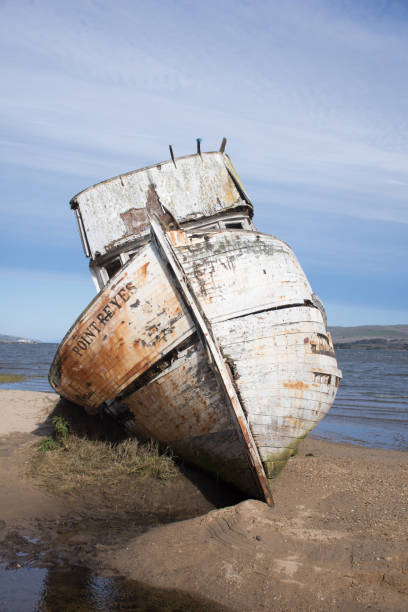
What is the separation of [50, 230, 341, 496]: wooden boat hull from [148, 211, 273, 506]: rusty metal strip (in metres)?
0.08

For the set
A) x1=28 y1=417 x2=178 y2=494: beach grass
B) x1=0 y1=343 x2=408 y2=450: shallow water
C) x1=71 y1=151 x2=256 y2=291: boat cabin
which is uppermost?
x1=71 y1=151 x2=256 y2=291: boat cabin

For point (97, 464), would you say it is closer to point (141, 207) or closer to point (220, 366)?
point (220, 366)

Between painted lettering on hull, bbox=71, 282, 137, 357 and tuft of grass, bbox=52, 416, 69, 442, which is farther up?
painted lettering on hull, bbox=71, 282, 137, 357

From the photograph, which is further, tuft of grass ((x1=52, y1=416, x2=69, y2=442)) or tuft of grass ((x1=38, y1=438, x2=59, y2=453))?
tuft of grass ((x1=52, y1=416, x2=69, y2=442))

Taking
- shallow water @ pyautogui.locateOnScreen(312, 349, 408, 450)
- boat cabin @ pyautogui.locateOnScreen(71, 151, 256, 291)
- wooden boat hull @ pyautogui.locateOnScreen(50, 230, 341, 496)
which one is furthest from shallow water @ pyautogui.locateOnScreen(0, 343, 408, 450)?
boat cabin @ pyautogui.locateOnScreen(71, 151, 256, 291)

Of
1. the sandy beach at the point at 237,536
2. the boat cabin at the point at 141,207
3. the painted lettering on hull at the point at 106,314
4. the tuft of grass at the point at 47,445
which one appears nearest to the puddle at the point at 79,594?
the sandy beach at the point at 237,536

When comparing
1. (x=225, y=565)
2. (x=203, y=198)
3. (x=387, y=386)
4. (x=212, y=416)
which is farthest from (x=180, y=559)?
(x=387, y=386)

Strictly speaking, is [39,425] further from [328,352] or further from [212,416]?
[328,352]

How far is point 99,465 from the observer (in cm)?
582

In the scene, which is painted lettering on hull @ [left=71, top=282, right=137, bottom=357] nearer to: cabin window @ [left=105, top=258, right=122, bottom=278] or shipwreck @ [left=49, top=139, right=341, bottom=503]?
shipwreck @ [left=49, top=139, right=341, bottom=503]

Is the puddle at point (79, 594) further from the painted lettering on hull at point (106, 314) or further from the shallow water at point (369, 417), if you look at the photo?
the shallow water at point (369, 417)

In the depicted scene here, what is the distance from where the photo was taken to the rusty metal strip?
4.68 m

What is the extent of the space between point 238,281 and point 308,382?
137 centimetres

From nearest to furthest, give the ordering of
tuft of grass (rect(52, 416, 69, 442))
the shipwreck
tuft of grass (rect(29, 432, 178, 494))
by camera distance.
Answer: the shipwreck → tuft of grass (rect(29, 432, 178, 494)) → tuft of grass (rect(52, 416, 69, 442))
